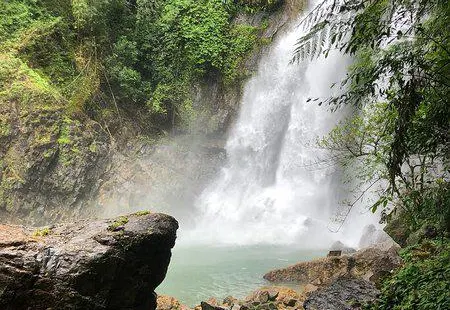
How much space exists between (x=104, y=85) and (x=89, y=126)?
2.17 m

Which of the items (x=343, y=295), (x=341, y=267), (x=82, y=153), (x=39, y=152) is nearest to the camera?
(x=343, y=295)

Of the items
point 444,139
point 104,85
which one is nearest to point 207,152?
point 104,85

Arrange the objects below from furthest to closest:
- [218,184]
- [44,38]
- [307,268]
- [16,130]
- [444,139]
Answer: [218,184] → [44,38] → [16,130] → [307,268] → [444,139]

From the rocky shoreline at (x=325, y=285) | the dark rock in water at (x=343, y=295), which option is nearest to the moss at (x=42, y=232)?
the rocky shoreline at (x=325, y=285)

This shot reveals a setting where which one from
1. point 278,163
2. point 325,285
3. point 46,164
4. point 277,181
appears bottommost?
point 325,285

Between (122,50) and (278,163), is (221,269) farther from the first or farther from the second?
(122,50)

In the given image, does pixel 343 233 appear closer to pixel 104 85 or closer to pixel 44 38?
pixel 104 85

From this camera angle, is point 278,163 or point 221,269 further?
point 278,163

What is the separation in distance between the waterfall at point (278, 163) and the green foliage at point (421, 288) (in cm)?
959

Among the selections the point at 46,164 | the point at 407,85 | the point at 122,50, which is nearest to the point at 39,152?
the point at 46,164

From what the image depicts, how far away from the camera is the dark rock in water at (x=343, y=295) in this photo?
5266 mm

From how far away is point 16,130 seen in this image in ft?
37.8

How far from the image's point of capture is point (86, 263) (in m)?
3.92

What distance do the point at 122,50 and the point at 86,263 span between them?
12.3m
